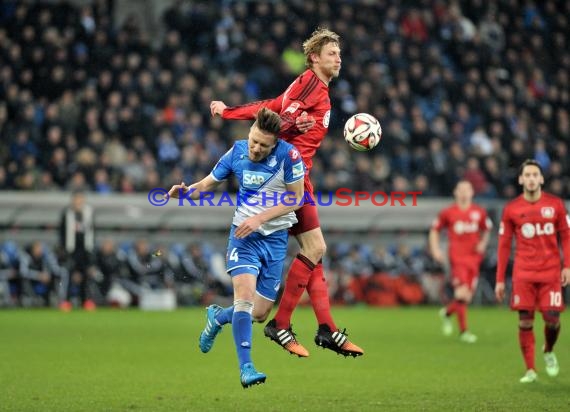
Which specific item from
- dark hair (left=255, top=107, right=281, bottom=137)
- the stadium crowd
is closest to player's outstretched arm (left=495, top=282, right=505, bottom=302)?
dark hair (left=255, top=107, right=281, bottom=137)

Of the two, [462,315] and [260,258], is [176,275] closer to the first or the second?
[462,315]

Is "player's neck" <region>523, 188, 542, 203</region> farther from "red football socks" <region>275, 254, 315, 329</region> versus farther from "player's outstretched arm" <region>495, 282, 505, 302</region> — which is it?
"red football socks" <region>275, 254, 315, 329</region>

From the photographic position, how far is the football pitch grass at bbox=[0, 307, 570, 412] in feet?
27.4

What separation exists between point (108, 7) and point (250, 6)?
3.70 meters

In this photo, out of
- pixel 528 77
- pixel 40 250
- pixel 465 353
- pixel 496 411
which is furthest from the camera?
pixel 528 77

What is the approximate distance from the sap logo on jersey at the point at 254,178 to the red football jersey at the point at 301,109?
0.50 metres

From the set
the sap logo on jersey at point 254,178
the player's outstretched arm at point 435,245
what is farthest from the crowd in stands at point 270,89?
the sap logo on jersey at point 254,178

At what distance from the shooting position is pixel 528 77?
27578mm

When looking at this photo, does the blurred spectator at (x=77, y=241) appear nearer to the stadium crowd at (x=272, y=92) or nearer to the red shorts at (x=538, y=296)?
the stadium crowd at (x=272, y=92)

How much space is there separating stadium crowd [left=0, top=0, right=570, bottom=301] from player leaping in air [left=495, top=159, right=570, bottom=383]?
1127cm

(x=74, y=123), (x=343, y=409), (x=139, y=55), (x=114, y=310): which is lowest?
(x=114, y=310)

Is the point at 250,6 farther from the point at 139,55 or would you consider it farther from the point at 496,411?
the point at 496,411

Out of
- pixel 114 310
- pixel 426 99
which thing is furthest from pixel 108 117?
pixel 426 99

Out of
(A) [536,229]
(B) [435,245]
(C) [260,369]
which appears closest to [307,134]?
(A) [536,229]
